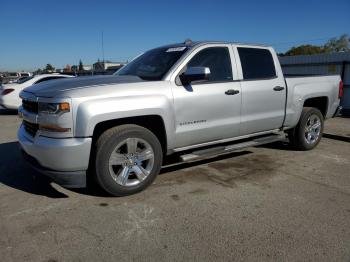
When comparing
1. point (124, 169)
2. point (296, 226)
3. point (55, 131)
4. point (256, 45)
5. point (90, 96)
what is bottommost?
point (296, 226)

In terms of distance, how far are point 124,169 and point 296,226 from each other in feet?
6.57

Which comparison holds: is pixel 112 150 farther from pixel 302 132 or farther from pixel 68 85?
pixel 302 132

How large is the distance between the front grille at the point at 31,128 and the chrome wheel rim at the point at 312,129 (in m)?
4.73

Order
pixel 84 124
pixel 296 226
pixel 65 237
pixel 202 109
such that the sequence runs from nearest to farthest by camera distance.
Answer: pixel 65 237 < pixel 296 226 < pixel 84 124 < pixel 202 109

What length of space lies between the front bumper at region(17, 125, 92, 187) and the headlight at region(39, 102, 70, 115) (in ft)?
0.95

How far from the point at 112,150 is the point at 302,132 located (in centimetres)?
391

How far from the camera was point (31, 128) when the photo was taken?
423 centimetres

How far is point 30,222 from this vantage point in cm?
360

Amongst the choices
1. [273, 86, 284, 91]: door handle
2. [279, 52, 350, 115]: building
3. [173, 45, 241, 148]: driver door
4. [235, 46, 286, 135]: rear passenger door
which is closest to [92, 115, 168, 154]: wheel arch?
[173, 45, 241, 148]: driver door

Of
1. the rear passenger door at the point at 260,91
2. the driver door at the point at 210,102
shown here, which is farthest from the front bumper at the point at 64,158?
the rear passenger door at the point at 260,91

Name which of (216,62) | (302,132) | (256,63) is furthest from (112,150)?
(302,132)

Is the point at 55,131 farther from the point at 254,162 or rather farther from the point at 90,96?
the point at 254,162

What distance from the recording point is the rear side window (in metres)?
5.41

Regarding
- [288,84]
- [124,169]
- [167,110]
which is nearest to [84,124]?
[124,169]
